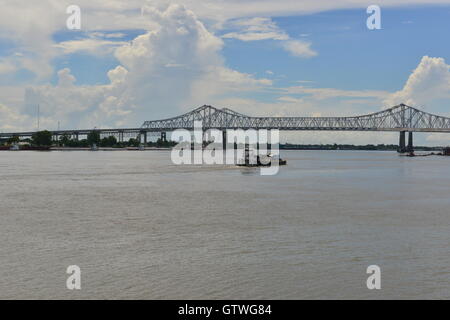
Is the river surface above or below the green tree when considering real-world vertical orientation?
below

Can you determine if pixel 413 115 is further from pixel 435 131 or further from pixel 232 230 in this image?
pixel 232 230

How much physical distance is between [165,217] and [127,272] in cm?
1016

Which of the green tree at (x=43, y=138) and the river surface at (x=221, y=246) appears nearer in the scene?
the river surface at (x=221, y=246)

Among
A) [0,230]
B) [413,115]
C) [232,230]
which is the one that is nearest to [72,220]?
[0,230]

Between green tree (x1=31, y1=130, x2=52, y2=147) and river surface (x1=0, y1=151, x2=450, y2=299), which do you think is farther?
green tree (x1=31, y1=130, x2=52, y2=147)

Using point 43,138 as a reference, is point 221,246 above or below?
below

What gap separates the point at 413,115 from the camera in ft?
552

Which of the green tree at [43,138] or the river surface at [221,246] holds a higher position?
the green tree at [43,138]

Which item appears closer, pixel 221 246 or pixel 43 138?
pixel 221 246

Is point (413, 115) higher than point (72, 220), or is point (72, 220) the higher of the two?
point (413, 115)
